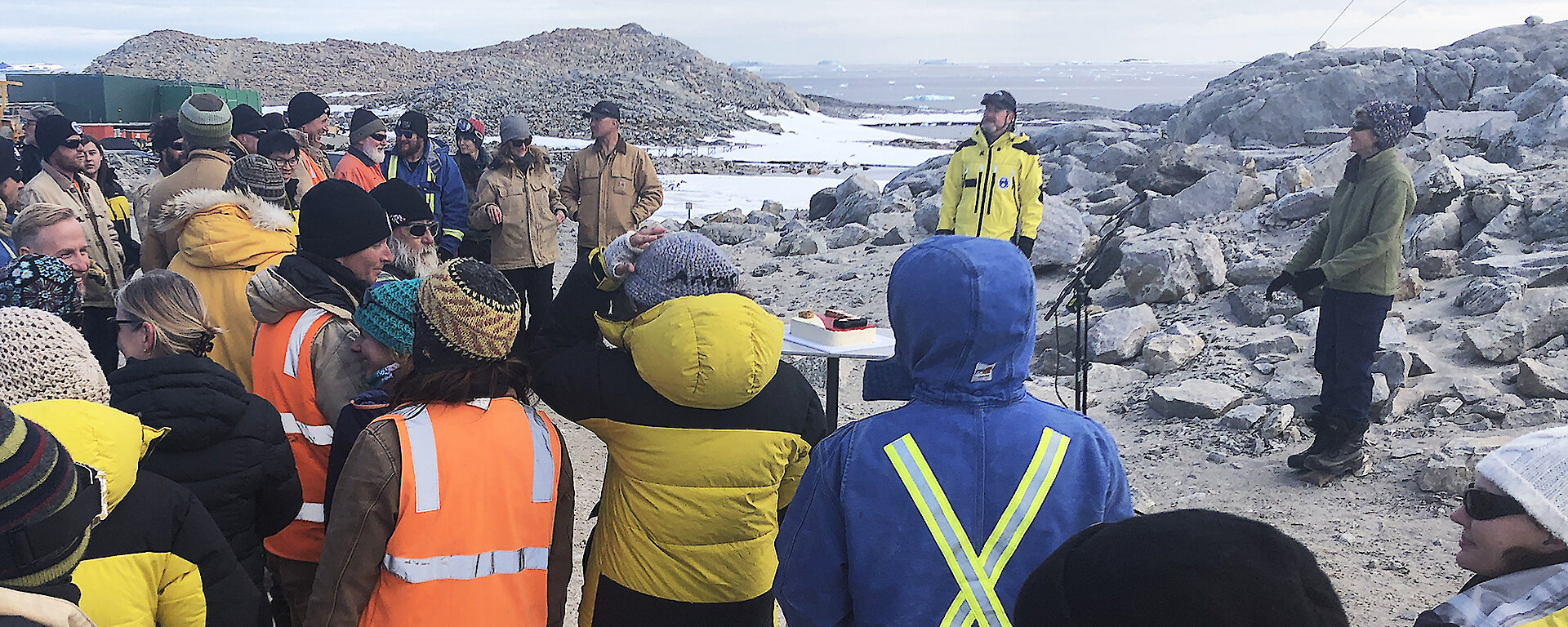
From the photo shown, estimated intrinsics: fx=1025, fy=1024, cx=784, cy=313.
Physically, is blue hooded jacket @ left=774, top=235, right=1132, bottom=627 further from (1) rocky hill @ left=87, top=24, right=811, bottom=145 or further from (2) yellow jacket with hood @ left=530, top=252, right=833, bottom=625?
(1) rocky hill @ left=87, top=24, right=811, bottom=145

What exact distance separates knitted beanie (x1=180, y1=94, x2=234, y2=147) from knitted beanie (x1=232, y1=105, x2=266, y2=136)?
164 cm

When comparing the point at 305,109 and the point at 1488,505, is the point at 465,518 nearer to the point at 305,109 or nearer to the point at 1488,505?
the point at 1488,505

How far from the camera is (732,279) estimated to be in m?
2.63

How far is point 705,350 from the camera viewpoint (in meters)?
2.31

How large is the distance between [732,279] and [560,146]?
2762 cm

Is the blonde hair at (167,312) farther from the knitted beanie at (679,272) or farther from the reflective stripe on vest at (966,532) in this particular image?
the reflective stripe on vest at (966,532)

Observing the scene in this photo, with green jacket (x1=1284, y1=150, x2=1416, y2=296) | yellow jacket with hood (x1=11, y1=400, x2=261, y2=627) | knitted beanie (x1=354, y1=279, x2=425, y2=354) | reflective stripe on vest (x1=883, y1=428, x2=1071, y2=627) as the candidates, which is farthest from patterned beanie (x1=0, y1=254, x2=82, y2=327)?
green jacket (x1=1284, y1=150, x2=1416, y2=296)

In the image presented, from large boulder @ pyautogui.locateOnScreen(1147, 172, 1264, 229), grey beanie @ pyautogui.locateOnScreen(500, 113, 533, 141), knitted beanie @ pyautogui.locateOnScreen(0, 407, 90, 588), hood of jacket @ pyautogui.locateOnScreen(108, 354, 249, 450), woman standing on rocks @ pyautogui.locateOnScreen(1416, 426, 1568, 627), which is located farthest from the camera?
large boulder @ pyautogui.locateOnScreen(1147, 172, 1264, 229)

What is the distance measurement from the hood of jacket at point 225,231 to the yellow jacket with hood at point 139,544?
5.15ft

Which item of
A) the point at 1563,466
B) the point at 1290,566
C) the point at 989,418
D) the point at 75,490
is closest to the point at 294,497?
the point at 75,490

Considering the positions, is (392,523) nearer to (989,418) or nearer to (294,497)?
(294,497)

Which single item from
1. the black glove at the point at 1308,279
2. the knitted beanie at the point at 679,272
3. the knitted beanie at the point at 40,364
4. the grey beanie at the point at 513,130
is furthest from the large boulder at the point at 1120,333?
the knitted beanie at the point at 40,364

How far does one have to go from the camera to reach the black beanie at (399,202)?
4.16 m

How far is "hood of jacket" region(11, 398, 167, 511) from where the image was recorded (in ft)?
6.00
